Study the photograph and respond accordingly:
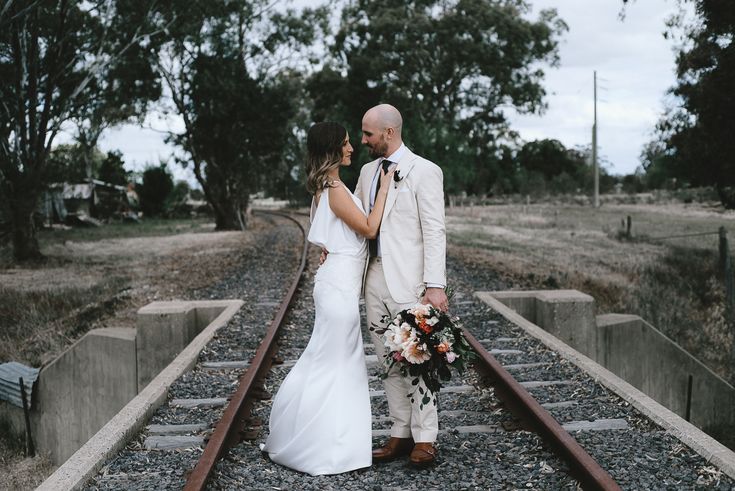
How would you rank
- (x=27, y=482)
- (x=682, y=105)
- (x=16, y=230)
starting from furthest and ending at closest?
(x=16, y=230) < (x=682, y=105) < (x=27, y=482)

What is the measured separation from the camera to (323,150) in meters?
3.96

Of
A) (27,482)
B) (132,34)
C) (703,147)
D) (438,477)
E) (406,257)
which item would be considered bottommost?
(27,482)

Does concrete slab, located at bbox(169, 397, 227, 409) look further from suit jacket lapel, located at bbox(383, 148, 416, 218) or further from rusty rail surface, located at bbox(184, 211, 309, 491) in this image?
suit jacket lapel, located at bbox(383, 148, 416, 218)

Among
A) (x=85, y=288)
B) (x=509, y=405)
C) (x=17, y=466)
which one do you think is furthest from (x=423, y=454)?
(x=85, y=288)

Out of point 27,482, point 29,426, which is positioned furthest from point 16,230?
point 27,482

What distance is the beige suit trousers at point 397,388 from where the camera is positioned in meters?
4.08

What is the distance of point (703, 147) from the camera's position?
1381 cm

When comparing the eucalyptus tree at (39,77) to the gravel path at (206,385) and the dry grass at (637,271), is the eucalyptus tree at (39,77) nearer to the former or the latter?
the gravel path at (206,385)

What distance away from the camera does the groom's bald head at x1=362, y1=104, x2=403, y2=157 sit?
383 centimetres

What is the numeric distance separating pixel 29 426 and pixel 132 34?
49.8 ft

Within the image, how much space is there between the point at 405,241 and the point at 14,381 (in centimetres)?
577

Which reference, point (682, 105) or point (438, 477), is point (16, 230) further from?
point (438, 477)

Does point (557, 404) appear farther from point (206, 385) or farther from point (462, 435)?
point (206, 385)

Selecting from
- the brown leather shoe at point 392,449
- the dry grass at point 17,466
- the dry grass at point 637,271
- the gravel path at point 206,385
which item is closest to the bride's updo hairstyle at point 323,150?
the brown leather shoe at point 392,449
